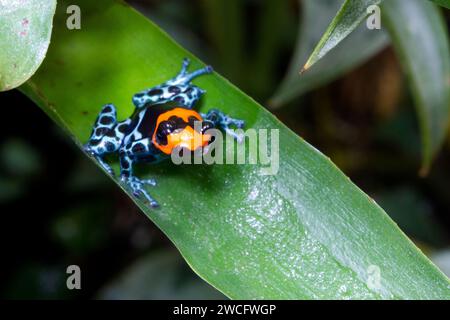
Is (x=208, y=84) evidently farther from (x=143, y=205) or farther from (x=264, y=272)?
(x=264, y=272)

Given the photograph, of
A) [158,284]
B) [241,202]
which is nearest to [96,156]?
[241,202]

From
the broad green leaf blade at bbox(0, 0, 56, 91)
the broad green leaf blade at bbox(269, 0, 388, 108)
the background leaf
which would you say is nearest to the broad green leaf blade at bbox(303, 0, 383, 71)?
the broad green leaf blade at bbox(0, 0, 56, 91)

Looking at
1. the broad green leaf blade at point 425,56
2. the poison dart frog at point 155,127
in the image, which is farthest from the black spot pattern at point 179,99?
the broad green leaf blade at point 425,56

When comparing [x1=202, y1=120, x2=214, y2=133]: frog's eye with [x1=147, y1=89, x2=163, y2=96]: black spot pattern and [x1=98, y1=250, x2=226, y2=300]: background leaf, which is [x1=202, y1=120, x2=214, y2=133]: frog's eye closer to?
[x1=147, y1=89, x2=163, y2=96]: black spot pattern

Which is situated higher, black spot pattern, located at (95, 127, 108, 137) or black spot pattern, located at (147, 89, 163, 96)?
black spot pattern, located at (147, 89, 163, 96)

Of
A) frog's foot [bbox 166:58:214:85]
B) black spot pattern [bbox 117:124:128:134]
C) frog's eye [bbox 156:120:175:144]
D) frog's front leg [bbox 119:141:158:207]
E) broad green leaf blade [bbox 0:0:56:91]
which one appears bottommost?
frog's front leg [bbox 119:141:158:207]
